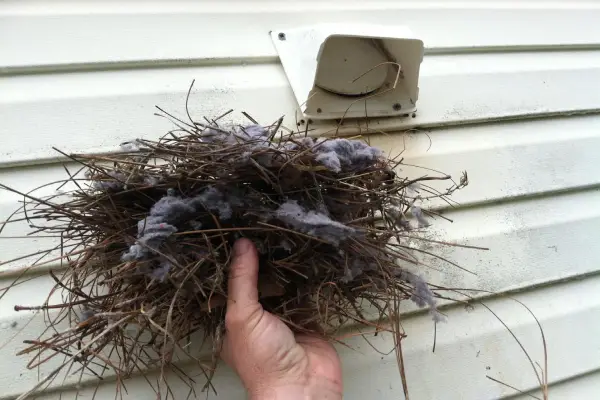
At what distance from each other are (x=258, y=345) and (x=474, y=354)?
60cm

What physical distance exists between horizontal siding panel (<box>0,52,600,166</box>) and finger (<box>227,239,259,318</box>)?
38 centimetres

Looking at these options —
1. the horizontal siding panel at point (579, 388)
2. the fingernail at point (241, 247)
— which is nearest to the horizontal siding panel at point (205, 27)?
the fingernail at point (241, 247)

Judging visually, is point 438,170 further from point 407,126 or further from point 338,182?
point 338,182

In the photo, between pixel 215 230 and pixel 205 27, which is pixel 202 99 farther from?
pixel 215 230

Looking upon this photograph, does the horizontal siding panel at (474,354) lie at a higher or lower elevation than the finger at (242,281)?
lower

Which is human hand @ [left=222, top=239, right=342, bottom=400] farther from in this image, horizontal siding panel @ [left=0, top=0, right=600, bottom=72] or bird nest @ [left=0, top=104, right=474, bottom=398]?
horizontal siding panel @ [left=0, top=0, right=600, bottom=72]

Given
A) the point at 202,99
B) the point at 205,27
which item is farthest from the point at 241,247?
the point at 205,27

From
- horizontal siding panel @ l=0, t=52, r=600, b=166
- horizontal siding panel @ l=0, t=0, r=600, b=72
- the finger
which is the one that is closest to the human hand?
the finger

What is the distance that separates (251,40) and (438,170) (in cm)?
54

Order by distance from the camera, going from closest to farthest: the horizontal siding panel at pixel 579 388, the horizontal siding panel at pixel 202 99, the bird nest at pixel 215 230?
the bird nest at pixel 215 230
the horizontal siding panel at pixel 202 99
the horizontal siding panel at pixel 579 388

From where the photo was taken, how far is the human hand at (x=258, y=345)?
703 millimetres

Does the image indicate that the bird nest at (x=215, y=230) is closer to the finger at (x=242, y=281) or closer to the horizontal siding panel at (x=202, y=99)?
the finger at (x=242, y=281)

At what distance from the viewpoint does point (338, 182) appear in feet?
2.46

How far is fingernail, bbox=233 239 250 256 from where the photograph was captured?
718 millimetres
